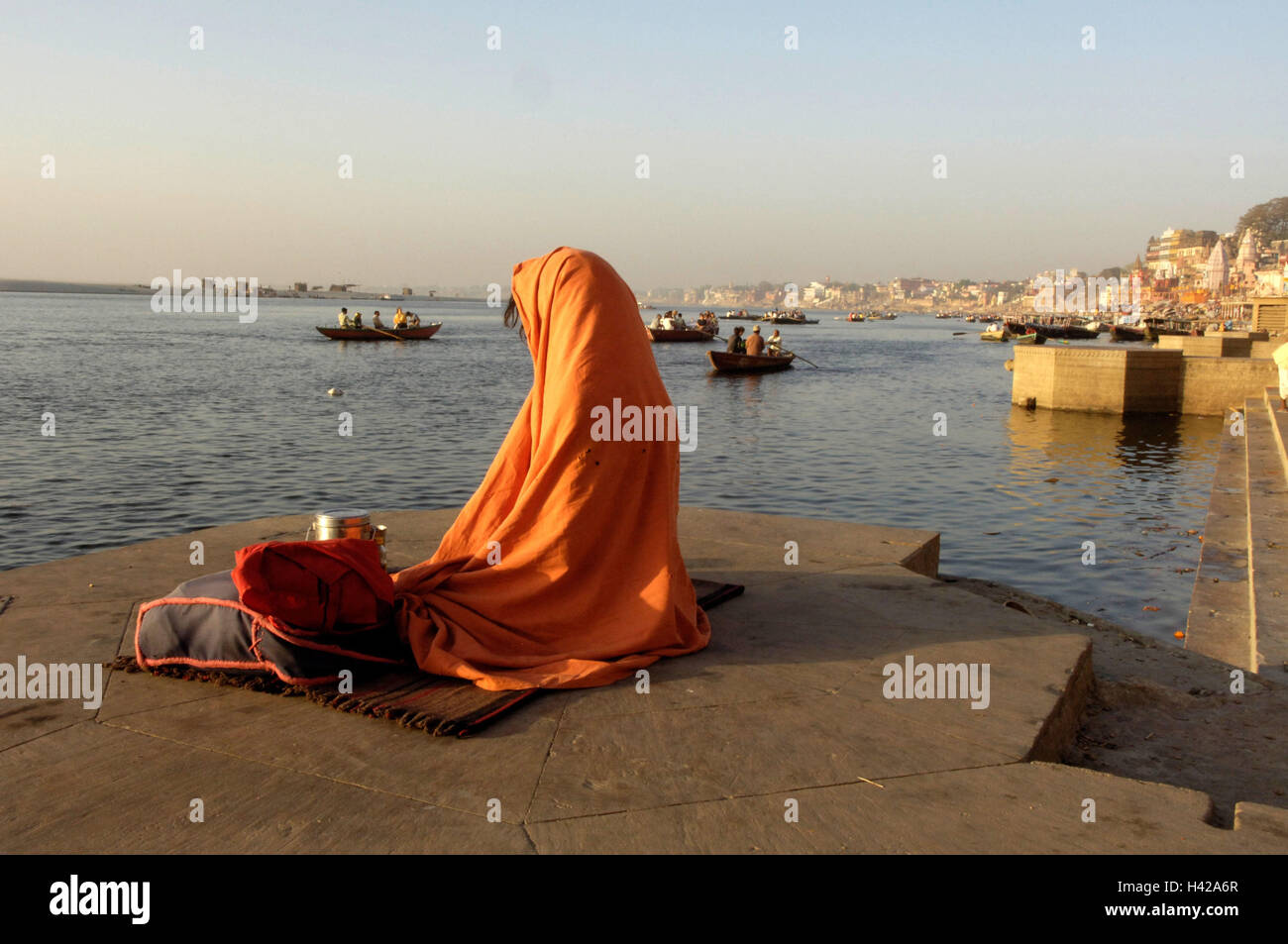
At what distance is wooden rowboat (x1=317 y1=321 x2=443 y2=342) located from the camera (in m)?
61.2

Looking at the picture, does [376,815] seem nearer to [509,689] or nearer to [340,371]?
[509,689]

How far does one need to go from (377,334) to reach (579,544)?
2365 inches

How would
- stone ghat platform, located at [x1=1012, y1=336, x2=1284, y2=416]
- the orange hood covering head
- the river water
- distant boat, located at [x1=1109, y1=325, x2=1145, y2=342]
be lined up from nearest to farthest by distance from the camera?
1. the orange hood covering head
2. the river water
3. stone ghat platform, located at [x1=1012, y1=336, x2=1284, y2=416]
4. distant boat, located at [x1=1109, y1=325, x2=1145, y2=342]

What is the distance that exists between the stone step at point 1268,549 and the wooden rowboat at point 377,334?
5415 cm

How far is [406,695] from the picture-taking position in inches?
153

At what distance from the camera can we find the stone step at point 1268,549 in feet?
18.1

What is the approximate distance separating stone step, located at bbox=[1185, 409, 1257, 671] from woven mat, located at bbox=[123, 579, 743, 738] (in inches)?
170

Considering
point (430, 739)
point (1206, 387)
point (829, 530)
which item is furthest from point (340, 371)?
point (430, 739)

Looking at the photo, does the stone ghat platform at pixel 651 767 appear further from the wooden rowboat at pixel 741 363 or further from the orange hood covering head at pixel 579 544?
the wooden rowboat at pixel 741 363

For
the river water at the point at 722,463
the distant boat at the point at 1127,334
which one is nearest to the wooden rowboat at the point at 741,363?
the river water at the point at 722,463

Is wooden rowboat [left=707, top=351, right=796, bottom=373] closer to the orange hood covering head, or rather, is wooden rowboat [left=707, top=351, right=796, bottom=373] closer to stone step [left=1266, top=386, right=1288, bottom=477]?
stone step [left=1266, top=386, right=1288, bottom=477]

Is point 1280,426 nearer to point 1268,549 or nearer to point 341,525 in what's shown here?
point 1268,549

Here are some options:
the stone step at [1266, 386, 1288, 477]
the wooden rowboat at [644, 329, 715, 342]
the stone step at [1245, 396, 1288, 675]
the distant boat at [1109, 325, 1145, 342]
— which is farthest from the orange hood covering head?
the distant boat at [1109, 325, 1145, 342]

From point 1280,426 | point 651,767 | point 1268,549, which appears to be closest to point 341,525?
point 651,767
